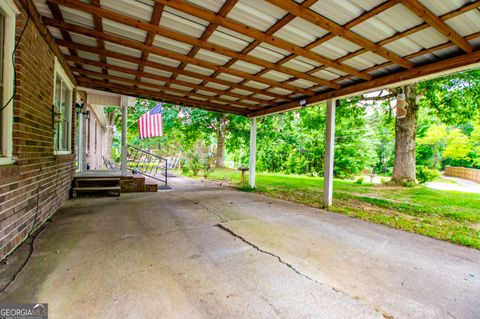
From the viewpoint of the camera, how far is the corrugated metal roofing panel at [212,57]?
13.6ft

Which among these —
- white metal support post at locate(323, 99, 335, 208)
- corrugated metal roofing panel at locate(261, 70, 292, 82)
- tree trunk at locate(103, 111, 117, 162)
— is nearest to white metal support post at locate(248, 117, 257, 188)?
white metal support post at locate(323, 99, 335, 208)

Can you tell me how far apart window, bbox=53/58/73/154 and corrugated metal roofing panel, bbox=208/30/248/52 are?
2.92 meters

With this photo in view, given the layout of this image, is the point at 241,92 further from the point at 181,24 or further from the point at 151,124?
the point at 151,124

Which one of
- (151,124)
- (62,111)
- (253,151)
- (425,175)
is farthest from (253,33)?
(425,175)

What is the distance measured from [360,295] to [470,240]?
9.01 feet

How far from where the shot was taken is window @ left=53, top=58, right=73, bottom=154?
14.7ft

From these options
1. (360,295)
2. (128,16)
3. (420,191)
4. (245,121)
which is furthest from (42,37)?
(245,121)

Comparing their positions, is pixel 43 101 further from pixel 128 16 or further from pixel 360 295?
pixel 360 295

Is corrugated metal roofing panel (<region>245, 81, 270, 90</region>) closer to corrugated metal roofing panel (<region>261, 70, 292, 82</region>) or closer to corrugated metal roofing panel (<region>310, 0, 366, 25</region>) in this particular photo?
corrugated metal roofing panel (<region>261, 70, 292, 82</region>)

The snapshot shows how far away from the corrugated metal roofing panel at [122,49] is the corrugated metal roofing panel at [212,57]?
1.08 metres

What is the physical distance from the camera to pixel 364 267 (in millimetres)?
2590

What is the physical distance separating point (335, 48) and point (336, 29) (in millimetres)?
712

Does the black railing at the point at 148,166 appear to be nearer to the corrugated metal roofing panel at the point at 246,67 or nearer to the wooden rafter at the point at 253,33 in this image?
the corrugated metal roofing panel at the point at 246,67

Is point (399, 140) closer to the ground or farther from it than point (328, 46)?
closer to the ground
